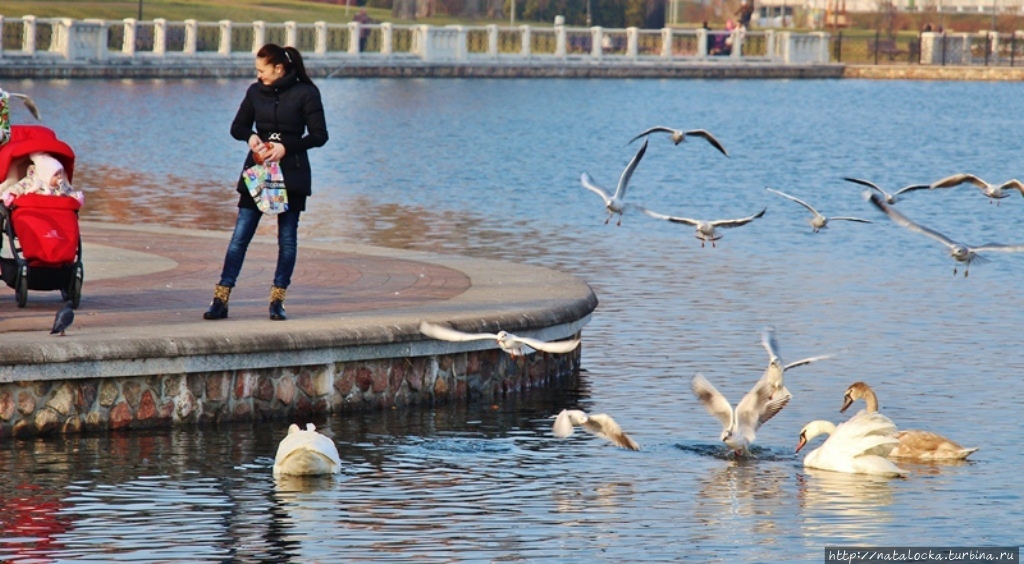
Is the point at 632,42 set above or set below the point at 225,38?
above

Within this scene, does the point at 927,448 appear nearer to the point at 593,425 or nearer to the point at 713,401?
the point at 713,401

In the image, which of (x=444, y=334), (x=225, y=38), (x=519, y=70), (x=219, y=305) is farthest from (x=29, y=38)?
(x=444, y=334)

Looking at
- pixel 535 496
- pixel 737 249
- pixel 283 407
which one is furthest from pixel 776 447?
pixel 737 249

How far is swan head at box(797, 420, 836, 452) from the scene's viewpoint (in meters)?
10.8

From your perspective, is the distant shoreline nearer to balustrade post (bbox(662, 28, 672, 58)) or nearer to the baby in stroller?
balustrade post (bbox(662, 28, 672, 58))

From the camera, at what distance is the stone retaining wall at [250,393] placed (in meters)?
10.4

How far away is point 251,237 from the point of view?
1152 centimetres

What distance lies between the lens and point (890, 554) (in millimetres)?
8633

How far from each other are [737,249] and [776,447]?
11620 mm

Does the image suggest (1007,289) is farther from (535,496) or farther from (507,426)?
(535,496)

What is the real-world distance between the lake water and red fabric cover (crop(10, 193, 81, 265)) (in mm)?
1688

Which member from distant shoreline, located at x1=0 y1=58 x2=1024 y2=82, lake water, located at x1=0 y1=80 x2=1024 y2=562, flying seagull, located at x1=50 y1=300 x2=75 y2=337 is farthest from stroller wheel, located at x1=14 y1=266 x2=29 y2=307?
distant shoreline, located at x1=0 y1=58 x2=1024 y2=82

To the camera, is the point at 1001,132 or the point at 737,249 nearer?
the point at 737,249

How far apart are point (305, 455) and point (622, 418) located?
8.62ft
